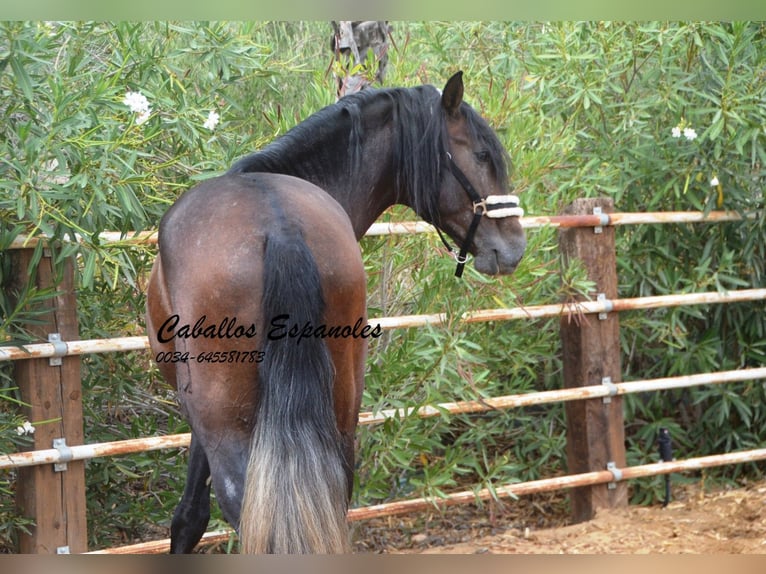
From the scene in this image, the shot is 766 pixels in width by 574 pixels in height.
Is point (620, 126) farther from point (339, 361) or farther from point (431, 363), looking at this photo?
point (339, 361)

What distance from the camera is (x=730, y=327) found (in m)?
3.73

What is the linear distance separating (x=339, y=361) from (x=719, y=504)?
2.35 meters

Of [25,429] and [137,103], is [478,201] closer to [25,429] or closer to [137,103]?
[137,103]

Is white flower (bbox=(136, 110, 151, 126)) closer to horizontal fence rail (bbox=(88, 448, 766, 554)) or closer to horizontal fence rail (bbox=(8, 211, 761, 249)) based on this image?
horizontal fence rail (bbox=(8, 211, 761, 249))

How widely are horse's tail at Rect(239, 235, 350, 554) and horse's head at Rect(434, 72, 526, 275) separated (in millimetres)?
715

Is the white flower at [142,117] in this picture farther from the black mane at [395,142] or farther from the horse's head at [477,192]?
the horse's head at [477,192]

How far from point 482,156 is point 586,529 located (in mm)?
1617

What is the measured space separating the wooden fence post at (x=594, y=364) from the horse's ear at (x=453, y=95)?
3.95 feet

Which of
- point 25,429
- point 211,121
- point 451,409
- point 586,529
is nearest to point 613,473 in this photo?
point 586,529

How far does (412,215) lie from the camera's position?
2863mm

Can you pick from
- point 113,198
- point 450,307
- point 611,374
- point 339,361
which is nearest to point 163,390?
point 113,198

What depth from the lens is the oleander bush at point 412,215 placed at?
2.31m

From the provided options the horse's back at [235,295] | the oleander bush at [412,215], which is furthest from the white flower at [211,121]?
the horse's back at [235,295]

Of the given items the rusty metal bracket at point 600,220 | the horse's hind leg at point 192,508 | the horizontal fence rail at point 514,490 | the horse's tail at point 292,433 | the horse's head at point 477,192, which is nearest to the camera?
the horse's tail at point 292,433
